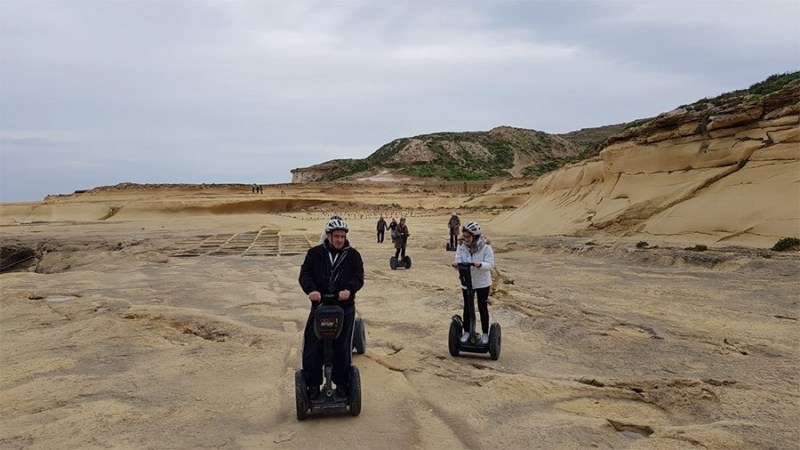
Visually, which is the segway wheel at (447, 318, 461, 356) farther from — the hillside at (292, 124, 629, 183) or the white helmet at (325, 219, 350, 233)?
the hillside at (292, 124, 629, 183)

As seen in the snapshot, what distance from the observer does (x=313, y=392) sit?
477cm

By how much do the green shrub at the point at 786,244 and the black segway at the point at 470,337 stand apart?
392 inches

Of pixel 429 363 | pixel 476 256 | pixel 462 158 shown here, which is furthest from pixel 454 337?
pixel 462 158

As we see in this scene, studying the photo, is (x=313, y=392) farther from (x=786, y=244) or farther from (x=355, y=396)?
(x=786, y=244)

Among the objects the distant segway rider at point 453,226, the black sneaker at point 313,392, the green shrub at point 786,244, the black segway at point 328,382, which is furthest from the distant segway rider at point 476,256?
the distant segway rider at point 453,226

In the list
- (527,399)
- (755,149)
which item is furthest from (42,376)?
(755,149)

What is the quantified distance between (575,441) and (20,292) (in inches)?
431

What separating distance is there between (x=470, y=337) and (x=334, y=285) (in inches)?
93.4

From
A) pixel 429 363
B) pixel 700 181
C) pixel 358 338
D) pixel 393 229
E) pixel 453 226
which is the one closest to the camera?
pixel 429 363

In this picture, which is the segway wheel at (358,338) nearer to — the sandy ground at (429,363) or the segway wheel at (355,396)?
the sandy ground at (429,363)

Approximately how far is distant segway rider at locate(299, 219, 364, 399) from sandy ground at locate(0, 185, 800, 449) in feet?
1.24

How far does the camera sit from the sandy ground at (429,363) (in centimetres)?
443

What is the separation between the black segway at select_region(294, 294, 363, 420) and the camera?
4.46 m

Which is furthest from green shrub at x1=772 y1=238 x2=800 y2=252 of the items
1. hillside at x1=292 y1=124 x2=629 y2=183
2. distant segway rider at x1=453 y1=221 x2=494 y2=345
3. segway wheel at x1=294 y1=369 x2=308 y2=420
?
hillside at x1=292 y1=124 x2=629 y2=183
